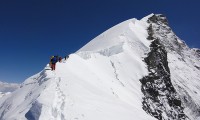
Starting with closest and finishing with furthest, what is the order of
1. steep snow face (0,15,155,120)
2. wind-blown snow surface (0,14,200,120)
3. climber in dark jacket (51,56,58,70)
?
steep snow face (0,15,155,120), wind-blown snow surface (0,14,200,120), climber in dark jacket (51,56,58,70)

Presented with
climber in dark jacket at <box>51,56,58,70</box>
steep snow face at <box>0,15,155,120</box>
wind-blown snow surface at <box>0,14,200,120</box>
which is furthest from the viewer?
climber in dark jacket at <box>51,56,58,70</box>

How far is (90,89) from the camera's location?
21469 millimetres

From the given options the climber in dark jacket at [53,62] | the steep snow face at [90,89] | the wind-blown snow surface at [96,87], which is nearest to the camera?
the steep snow face at [90,89]

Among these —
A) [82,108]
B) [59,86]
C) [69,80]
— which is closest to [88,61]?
[69,80]

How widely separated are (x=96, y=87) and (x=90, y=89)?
2447mm

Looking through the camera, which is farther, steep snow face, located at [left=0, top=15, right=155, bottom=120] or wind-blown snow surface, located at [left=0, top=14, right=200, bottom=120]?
wind-blown snow surface, located at [left=0, top=14, right=200, bottom=120]

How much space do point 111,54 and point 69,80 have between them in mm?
23255

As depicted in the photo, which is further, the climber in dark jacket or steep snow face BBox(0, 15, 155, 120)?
the climber in dark jacket

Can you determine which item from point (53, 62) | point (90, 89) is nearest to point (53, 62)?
point (53, 62)

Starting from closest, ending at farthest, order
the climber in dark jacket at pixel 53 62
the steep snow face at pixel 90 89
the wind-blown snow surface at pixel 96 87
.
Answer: the steep snow face at pixel 90 89
the wind-blown snow surface at pixel 96 87
the climber in dark jacket at pixel 53 62

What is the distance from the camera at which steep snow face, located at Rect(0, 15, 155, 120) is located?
14.7 m

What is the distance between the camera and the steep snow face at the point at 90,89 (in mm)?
14667

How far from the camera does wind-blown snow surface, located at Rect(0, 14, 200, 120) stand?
585 inches

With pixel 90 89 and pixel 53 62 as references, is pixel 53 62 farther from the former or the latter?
pixel 90 89
